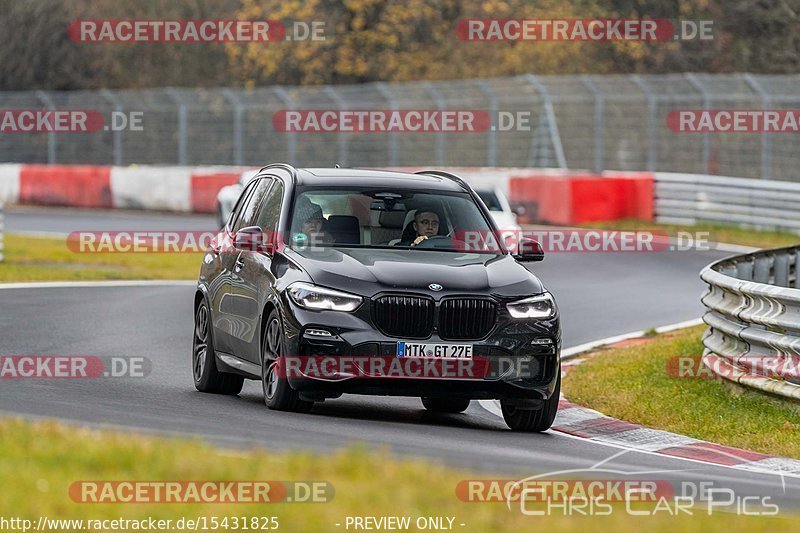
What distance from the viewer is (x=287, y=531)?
6156 millimetres

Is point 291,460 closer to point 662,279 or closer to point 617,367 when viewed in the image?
point 617,367

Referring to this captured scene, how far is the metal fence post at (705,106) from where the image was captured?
33.3 metres

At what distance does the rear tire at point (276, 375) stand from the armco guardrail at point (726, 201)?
20845 mm

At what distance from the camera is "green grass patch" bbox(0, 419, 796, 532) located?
253 inches

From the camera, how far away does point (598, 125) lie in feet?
119

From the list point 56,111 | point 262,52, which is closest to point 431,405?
point 56,111

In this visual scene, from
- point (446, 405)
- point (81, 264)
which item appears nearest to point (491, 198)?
point (81, 264)

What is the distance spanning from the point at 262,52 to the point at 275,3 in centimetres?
163

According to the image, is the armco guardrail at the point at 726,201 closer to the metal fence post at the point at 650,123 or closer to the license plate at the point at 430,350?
the metal fence post at the point at 650,123

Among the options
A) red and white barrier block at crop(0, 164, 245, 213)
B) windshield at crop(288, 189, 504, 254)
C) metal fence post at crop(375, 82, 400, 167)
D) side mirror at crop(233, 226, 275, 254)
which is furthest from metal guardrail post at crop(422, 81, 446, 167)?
side mirror at crop(233, 226, 275, 254)

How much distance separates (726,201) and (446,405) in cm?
2042

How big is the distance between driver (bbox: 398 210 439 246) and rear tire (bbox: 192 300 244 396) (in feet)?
5.81

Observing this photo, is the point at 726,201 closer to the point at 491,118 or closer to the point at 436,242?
the point at 491,118

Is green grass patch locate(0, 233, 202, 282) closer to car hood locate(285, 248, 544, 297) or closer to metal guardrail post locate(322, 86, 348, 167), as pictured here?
metal guardrail post locate(322, 86, 348, 167)
